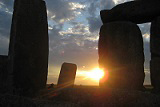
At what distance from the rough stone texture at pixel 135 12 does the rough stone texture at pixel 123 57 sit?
0.49 metres

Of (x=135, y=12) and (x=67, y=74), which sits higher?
(x=135, y=12)

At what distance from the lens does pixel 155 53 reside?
6.59 meters

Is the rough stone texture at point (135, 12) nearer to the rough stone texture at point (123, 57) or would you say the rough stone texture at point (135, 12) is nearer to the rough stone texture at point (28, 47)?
the rough stone texture at point (123, 57)

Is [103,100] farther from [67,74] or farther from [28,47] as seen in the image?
[67,74]

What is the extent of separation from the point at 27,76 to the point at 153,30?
4.49 m

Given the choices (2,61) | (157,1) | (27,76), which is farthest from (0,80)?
(157,1)

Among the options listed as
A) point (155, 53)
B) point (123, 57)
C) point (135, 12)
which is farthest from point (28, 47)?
point (155, 53)

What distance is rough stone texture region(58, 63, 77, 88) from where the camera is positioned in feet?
33.0

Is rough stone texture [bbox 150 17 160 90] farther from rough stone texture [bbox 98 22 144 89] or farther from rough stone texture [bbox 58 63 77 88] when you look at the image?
rough stone texture [bbox 58 63 77 88]

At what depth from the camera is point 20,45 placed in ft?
Answer: 19.3

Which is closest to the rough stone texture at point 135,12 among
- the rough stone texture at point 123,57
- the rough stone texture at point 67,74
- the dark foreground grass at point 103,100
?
the rough stone texture at point 123,57

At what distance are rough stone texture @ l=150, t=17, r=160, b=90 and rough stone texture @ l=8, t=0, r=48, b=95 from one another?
11.9 ft

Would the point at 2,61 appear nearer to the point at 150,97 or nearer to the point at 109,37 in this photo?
the point at 109,37

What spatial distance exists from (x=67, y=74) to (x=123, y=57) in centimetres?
453
